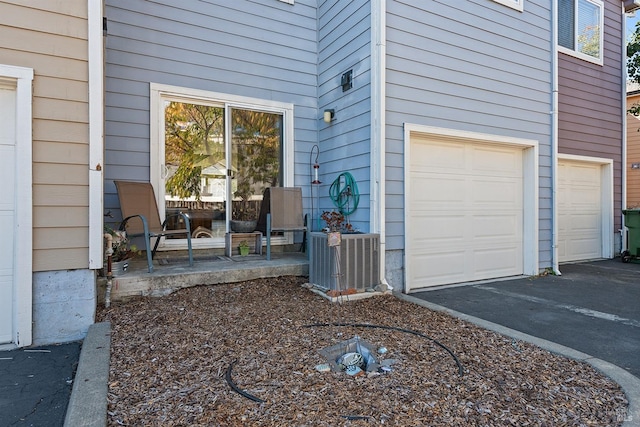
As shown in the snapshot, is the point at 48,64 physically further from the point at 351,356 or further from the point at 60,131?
the point at 351,356

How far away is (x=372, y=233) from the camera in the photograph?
3.97 m

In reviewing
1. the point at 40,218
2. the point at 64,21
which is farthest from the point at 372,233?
the point at 64,21

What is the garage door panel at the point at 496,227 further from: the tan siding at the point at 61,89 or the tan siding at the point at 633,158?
the tan siding at the point at 633,158

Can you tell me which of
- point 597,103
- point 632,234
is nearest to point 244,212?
point 597,103

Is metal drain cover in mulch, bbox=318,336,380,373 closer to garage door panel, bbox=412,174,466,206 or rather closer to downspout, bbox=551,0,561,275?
garage door panel, bbox=412,174,466,206

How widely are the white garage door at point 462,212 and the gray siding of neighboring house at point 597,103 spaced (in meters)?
1.69

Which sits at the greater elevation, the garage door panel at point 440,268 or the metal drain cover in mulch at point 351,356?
the garage door panel at point 440,268

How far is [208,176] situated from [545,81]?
5.00 metres

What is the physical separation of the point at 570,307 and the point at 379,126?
262 centimetres

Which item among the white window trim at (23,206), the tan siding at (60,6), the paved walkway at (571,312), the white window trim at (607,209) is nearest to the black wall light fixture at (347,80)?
the paved walkway at (571,312)

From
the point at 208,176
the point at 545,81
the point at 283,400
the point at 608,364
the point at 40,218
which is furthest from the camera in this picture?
the point at 545,81

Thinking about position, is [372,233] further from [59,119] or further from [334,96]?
[59,119]

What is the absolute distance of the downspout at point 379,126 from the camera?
3982mm

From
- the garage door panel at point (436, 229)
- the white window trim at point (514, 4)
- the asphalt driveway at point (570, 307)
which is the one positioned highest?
the white window trim at point (514, 4)
